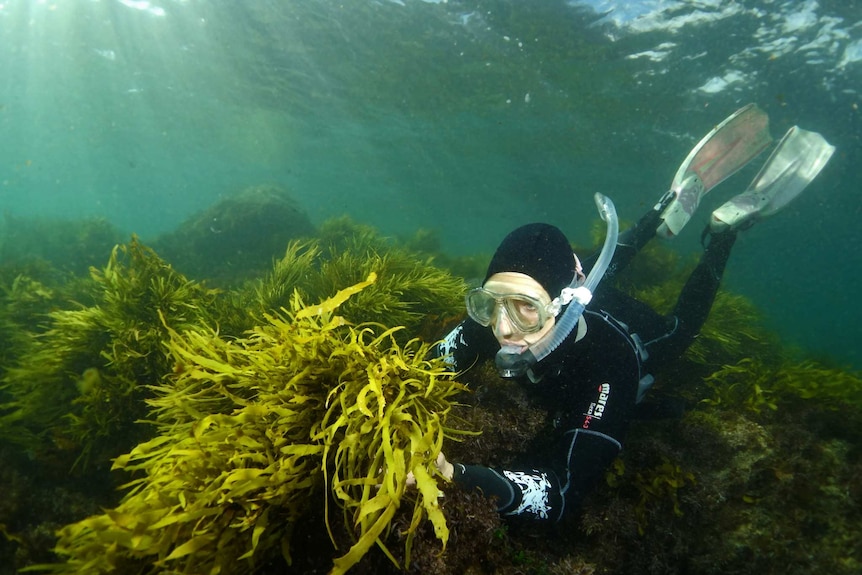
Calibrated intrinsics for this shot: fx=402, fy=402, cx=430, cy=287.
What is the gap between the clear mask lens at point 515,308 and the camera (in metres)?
3.11

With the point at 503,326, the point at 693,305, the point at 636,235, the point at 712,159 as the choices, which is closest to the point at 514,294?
the point at 503,326

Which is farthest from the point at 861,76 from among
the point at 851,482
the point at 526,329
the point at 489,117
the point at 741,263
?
the point at 741,263

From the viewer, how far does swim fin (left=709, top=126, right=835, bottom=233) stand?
6.18 m

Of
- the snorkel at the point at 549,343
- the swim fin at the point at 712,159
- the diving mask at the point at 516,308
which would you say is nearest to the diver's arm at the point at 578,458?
the snorkel at the point at 549,343

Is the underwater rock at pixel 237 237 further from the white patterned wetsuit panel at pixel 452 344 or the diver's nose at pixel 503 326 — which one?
the diver's nose at pixel 503 326

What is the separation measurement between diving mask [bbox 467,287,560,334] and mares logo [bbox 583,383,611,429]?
68 cm

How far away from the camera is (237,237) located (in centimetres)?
1409

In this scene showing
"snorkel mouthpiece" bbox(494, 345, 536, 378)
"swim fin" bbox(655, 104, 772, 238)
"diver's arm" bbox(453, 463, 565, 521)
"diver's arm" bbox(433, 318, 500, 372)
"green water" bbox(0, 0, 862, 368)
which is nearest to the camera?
"diver's arm" bbox(453, 463, 565, 521)

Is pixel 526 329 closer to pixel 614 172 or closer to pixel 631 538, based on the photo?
pixel 631 538

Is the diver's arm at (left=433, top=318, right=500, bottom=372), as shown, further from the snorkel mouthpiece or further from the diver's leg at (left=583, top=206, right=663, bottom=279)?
the diver's leg at (left=583, top=206, right=663, bottom=279)

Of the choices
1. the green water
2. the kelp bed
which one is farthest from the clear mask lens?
the green water

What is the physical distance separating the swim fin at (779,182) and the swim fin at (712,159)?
391mm

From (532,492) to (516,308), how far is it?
1.33 m

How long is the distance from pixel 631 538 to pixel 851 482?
1.62 m
